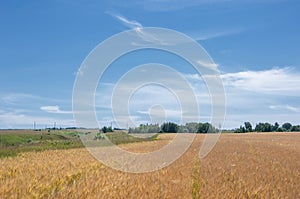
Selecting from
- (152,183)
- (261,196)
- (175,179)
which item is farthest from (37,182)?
(261,196)

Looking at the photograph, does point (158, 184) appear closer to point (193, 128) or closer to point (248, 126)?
point (193, 128)

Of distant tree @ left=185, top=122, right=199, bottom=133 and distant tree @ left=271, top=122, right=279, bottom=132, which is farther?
distant tree @ left=271, top=122, right=279, bottom=132

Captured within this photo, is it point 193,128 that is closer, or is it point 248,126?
point 193,128

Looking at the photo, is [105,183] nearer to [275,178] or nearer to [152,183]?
[152,183]

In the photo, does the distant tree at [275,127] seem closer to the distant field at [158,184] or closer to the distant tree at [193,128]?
the distant tree at [193,128]

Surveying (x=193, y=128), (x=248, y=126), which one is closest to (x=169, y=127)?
(x=193, y=128)

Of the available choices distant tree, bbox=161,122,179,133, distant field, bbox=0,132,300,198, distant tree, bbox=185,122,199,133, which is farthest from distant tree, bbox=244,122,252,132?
distant field, bbox=0,132,300,198

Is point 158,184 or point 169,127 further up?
point 169,127

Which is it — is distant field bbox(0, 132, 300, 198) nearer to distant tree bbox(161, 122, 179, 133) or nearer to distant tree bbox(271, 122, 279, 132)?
distant tree bbox(161, 122, 179, 133)

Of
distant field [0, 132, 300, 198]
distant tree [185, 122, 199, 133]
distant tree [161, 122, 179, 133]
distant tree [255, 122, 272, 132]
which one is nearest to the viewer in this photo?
distant field [0, 132, 300, 198]

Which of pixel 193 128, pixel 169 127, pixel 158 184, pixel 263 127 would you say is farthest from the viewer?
pixel 263 127

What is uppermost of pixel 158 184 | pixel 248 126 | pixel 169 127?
pixel 248 126

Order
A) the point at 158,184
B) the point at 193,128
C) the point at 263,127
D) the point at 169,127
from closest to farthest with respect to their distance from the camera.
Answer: the point at 158,184
the point at 193,128
the point at 169,127
the point at 263,127

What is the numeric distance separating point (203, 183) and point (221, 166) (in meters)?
4.40
